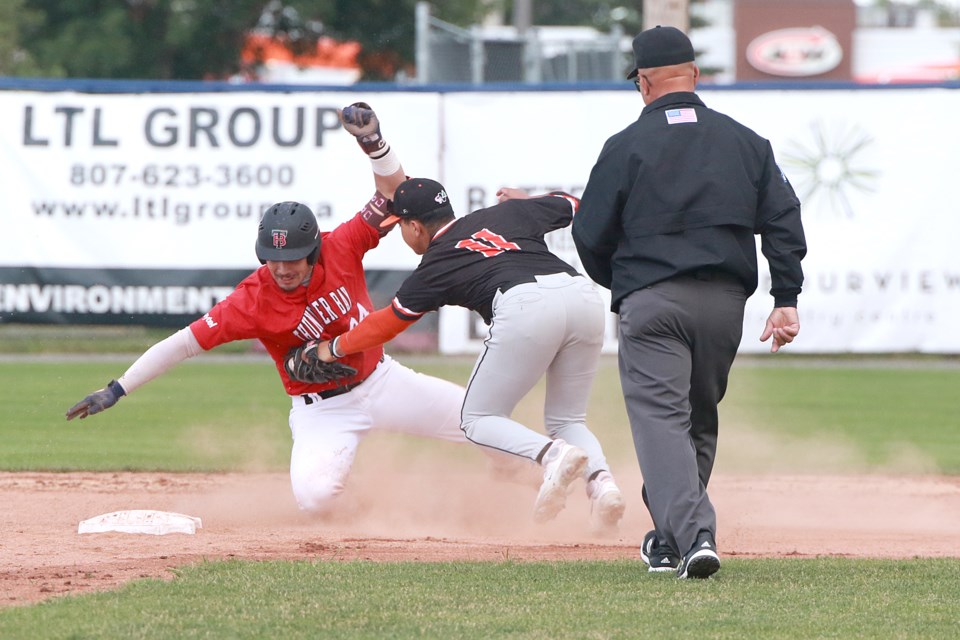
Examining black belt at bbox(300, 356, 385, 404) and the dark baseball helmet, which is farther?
black belt at bbox(300, 356, 385, 404)

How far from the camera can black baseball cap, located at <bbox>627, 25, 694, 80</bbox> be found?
4.69 m

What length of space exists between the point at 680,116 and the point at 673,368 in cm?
86

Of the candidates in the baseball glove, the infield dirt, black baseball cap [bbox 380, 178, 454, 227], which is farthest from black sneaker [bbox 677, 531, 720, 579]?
the baseball glove

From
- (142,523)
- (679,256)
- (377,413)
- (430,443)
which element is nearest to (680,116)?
(679,256)

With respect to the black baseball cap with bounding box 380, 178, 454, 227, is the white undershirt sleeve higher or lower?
lower

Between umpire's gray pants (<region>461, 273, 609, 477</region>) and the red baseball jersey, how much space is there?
2.71 feet

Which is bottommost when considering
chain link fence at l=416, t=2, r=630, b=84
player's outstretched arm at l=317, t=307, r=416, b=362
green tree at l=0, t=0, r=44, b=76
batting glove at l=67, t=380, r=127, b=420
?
batting glove at l=67, t=380, r=127, b=420

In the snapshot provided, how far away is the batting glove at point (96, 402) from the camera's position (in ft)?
18.5

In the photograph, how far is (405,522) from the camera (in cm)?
637

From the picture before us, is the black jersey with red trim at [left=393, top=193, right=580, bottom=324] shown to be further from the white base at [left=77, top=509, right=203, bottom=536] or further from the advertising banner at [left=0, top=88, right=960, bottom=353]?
the advertising banner at [left=0, top=88, right=960, bottom=353]

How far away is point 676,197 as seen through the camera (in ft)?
14.9

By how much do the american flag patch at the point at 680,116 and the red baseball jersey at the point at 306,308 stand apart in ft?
6.82

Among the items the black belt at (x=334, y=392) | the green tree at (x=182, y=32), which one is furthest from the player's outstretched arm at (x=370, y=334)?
the green tree at (x=182, y=32)

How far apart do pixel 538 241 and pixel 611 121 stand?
693cm
